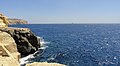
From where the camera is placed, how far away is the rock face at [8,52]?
59.6 feet

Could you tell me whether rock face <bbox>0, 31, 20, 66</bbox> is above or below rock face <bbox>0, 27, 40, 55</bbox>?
above

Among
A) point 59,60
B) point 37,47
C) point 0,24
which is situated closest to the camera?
point 0,24

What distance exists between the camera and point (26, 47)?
65312 millimetres

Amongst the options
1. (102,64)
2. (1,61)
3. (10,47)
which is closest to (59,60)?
(102,64)

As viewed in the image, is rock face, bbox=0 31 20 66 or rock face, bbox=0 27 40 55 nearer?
rock face, bbox=0 31 20 66

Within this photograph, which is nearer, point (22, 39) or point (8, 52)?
→ point (8, 52)

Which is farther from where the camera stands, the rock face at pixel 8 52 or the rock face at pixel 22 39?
the rock face at pixel 22 39

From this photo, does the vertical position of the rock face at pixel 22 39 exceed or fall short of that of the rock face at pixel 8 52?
it falls short

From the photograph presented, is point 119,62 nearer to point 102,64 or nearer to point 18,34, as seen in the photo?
point 102,64

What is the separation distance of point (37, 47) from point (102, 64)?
27750 millimetres

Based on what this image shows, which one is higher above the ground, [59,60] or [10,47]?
[10,47]

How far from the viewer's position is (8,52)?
2164 centimetres

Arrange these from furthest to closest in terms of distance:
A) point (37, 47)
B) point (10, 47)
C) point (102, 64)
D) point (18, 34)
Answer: point (37, 47) < point (18, 34) < point (102, 64) < point (10, 47)

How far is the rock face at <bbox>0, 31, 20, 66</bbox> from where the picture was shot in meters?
18.2
